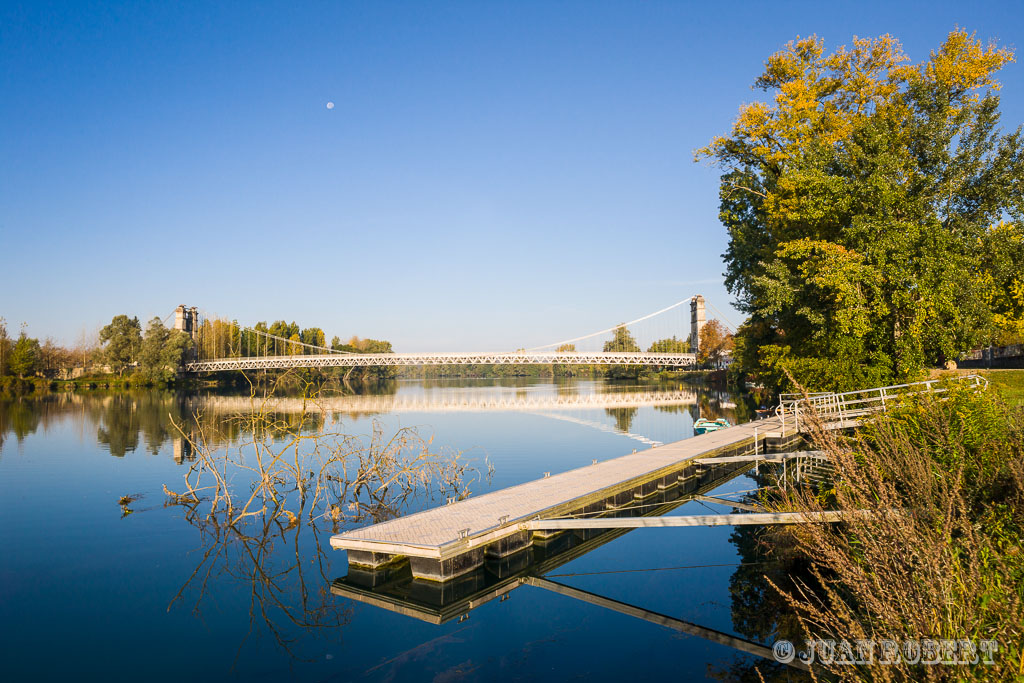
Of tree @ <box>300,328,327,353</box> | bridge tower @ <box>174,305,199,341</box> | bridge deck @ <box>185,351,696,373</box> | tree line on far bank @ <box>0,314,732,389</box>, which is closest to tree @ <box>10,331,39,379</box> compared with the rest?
tree line on far bank @ <box>0,314,732,389</box>

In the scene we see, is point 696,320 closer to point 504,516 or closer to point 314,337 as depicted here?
point 314,337

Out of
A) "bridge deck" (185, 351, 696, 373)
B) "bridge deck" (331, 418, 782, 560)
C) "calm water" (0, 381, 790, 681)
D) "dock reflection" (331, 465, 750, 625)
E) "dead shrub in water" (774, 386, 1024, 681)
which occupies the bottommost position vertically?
"calm water" (0, 381, 790, 681)

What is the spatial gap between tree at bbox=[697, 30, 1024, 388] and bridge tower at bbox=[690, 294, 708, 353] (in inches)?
1993

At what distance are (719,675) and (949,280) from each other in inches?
600

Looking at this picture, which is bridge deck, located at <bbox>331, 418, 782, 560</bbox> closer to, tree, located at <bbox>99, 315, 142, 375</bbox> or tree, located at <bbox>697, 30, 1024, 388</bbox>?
tree, located at <bbox>697, 30, 1024, 388</bbox>

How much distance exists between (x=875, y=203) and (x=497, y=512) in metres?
14.4

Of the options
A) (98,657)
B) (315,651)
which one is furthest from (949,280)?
(98,657)

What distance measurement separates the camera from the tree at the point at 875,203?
17.4m

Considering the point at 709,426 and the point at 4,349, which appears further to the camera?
the point at 4,349

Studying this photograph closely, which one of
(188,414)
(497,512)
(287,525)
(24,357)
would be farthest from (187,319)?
(497,512)

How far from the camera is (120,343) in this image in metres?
65.4

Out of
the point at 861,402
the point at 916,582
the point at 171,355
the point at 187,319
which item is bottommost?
the point at 916,582

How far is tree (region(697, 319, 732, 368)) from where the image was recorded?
67688mm

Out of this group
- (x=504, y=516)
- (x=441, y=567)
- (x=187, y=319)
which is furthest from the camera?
(x=187, y=319)
